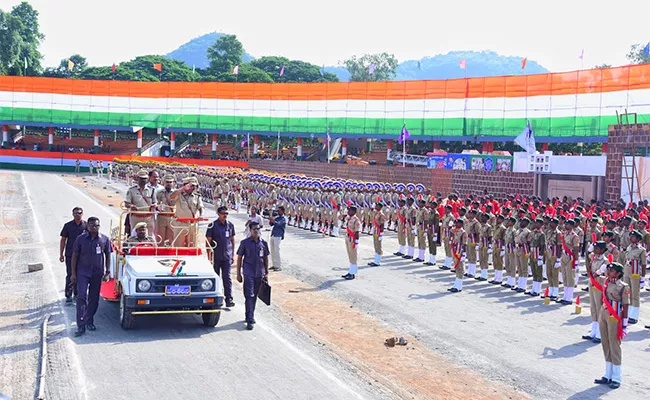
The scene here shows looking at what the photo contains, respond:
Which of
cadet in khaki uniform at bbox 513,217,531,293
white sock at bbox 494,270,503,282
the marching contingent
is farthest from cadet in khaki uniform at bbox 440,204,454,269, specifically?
cadet in khaki uniform at bbox 513,217,531,293

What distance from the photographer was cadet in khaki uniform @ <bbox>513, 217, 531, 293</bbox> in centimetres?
1706

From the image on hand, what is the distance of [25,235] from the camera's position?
2462cm

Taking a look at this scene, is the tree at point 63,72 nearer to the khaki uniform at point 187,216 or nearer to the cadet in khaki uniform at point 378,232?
the cadet in khaki uniform at point 378,232

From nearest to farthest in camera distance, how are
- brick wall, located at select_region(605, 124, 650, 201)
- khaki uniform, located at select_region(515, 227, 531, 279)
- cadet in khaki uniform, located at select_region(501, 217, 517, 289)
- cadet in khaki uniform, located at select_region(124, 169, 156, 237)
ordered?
1. cadet in khaki uniform, located at select_region(124, 169, 156, 237)
2. khaki uniform, located at select_region(515, 227, 531, 279)
3. cadet in khaki uniform, located at select_region(501, 217, 517, 289)
4. brick wall, located at select_region(605, 124, 650, 201)

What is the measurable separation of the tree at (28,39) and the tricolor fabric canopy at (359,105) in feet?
84.7

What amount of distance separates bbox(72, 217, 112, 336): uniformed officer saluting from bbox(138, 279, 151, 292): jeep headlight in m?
0.85

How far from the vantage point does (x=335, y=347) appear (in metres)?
11.5

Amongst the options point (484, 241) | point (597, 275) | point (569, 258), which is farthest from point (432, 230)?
point (597, 275)

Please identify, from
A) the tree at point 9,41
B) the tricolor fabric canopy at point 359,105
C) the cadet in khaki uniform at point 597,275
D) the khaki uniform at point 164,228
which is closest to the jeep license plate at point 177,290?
the khaki uniform at point 164,228

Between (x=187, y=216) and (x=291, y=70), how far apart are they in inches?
4587

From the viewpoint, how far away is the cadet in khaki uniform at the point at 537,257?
54.7 ft

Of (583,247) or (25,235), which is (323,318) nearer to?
(583,247)

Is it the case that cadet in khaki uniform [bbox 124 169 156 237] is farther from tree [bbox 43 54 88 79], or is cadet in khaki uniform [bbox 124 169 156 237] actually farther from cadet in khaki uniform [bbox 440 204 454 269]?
tree [bbox 43 54 88 79]

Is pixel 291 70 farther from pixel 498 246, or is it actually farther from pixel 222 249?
pixel 222 249
